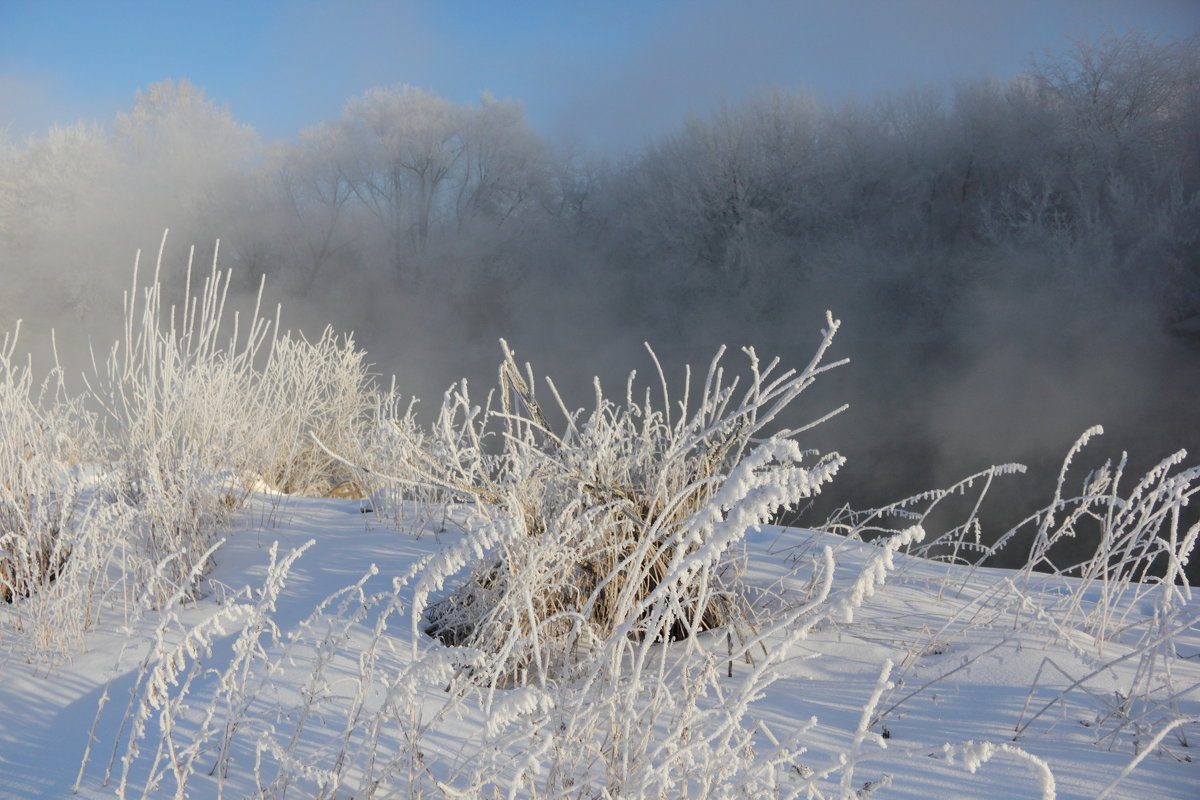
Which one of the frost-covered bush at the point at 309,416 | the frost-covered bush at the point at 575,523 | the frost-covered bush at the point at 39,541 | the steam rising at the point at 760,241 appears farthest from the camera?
the steam rising at the point at 760,241

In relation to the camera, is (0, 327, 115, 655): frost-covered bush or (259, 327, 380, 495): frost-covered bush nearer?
(0, 327, 115, 655): frost-covered bush

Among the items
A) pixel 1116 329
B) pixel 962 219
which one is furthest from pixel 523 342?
pixel 1116 329

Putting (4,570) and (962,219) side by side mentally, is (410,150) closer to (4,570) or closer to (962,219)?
(962,219)

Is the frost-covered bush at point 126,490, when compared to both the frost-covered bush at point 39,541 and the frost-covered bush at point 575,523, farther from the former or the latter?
the frost-covered bush at point 575,523

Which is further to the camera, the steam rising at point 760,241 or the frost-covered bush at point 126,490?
the steam rising at point 760,241

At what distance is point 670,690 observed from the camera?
5.05ft

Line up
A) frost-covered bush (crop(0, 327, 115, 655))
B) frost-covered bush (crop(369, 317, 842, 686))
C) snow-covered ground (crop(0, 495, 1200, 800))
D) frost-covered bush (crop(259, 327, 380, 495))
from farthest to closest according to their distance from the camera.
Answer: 1. frost-covered bush (crop(259, 327, 380, 495))
2. frost-covered bush (crop(0, 327, 115, 655))
3. frost-covered bush (crop(369, 317, 842, 686))
4. snow-covered ground (crop(0, 495, 1200, 800))

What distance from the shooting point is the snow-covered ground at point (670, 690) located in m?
1.17

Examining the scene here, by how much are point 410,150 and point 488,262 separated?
4.78 meters

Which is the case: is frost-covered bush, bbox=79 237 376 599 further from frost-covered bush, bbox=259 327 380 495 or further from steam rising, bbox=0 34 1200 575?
steam rising, bbox=0 34 1200 575

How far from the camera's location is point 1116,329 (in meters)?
15.2

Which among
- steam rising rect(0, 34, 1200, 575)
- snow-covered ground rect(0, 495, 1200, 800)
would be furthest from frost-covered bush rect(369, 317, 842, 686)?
steam rising rect(0, 34, 1200, 575)

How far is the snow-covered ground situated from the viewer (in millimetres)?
1173

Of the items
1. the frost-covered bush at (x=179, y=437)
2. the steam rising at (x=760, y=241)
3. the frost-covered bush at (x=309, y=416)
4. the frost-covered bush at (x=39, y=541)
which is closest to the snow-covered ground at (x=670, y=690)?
the frost-covered bush at (x=39, y=541)
